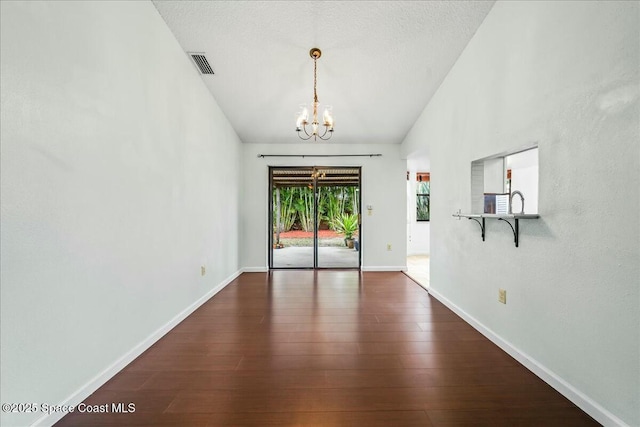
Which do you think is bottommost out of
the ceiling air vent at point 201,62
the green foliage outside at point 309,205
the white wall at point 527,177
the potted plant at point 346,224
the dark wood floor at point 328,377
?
the dark wood floor at point 328,377

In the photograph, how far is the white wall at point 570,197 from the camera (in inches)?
56.2

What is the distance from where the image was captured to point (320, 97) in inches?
158

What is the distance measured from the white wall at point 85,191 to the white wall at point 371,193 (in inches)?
101

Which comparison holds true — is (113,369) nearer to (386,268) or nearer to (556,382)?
(556,382)

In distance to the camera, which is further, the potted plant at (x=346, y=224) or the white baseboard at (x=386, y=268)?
the potted plant at (x=346, y=224)

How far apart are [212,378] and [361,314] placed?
5.56ft

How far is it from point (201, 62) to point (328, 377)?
11.2 feet

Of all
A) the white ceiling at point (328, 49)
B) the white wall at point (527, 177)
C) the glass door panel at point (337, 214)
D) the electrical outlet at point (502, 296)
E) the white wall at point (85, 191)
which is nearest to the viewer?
the white wall at point (85, 191)

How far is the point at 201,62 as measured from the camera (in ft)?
10.7

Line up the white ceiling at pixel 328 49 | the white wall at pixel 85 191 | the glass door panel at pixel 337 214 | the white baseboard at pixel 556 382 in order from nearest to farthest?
1. the white wall at pixel 85 191
2. the white baseboard at pixel 556 382
3. the white ceiling at pixel 328 49
4. the glass door panel at pixel 337 214

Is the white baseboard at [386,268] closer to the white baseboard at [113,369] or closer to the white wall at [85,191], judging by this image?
the white baseboard at [113,369]

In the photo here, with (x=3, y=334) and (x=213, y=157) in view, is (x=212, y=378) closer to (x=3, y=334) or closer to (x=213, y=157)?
(x=3, y=334)

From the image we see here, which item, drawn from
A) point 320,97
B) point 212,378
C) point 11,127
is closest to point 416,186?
point 320,97

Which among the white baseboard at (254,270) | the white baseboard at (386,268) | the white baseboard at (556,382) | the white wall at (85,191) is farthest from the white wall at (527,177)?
the white wall at (85,191)
